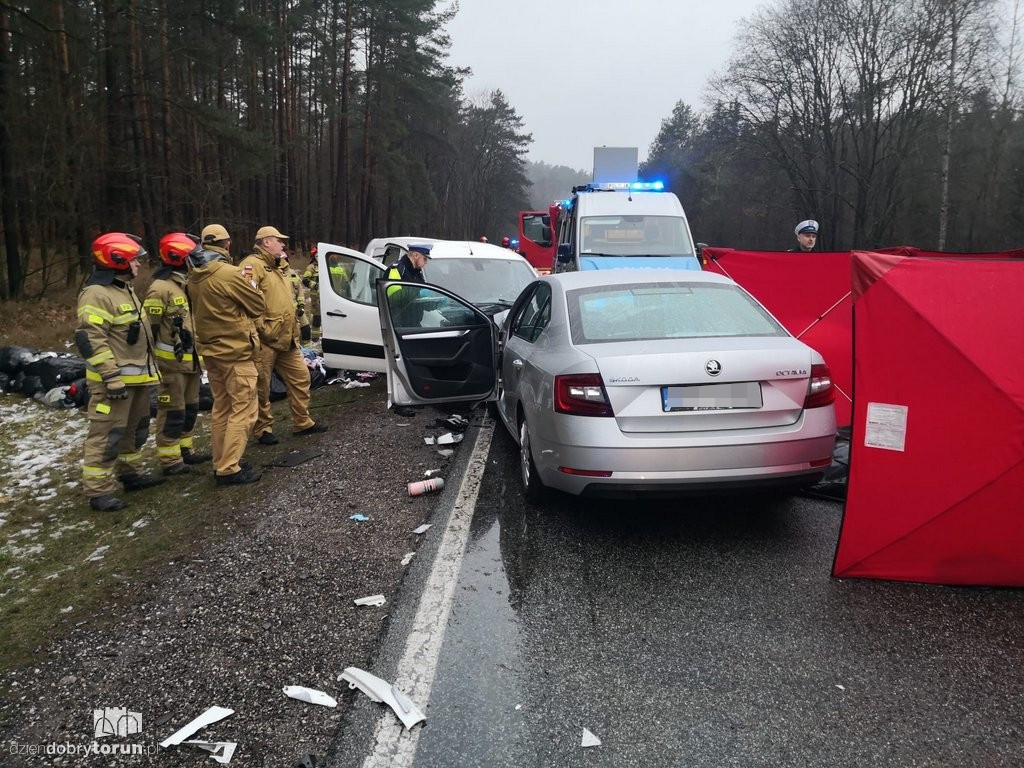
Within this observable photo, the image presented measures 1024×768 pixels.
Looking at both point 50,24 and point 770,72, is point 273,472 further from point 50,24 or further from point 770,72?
point 770,72

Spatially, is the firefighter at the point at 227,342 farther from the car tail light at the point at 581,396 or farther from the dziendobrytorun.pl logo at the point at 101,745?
the dziendobrytorun.pl logo at the point at 101,745

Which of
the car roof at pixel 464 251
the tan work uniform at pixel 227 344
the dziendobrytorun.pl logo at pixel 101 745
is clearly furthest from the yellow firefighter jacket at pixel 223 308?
the car roof at pixel 464 251

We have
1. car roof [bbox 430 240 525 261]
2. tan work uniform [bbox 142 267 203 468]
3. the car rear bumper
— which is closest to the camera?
the car rear bumper

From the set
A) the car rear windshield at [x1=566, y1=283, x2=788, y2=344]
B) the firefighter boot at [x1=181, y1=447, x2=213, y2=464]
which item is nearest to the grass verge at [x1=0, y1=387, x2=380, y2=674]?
the firefighter boot at [x1=181, y1=447, x2=213, y2=464]

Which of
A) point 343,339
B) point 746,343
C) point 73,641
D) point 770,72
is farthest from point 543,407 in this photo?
point 770,72

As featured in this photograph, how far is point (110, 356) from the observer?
491cm

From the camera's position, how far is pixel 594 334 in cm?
428

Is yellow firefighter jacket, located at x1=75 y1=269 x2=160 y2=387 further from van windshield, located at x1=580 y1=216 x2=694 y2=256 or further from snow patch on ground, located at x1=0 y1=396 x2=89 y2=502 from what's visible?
van windshield, located at x1=580 y1=216 x2=694 y2=256

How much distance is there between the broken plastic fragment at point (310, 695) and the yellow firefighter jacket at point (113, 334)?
3185 millimetres

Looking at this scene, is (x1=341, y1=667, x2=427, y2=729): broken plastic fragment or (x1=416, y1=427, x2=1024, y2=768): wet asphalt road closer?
(x1=416, y1=427, x2=1024, y2=768): wet asphalt road

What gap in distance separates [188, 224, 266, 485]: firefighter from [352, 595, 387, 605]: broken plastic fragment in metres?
2.45

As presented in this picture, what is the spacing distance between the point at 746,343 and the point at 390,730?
A: 9.05 ft

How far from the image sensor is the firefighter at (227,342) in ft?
17.4

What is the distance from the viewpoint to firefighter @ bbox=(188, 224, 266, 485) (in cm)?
531
